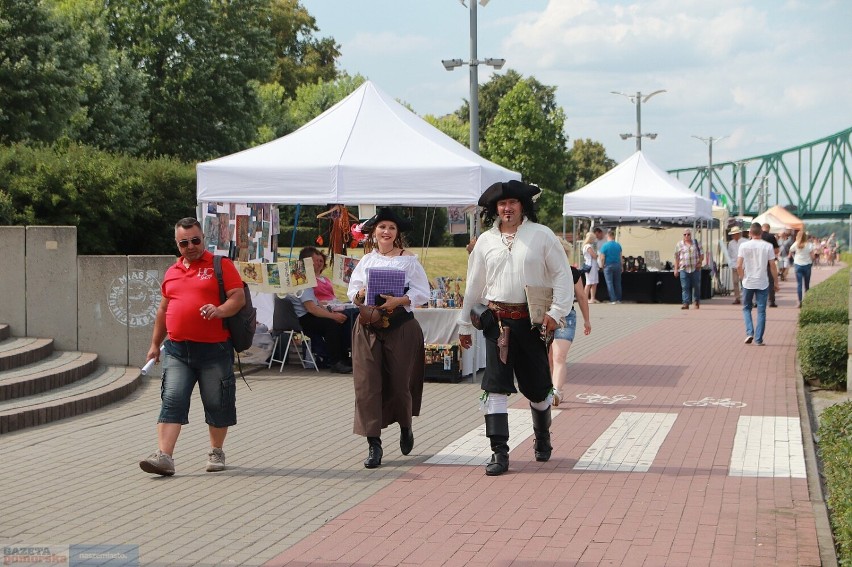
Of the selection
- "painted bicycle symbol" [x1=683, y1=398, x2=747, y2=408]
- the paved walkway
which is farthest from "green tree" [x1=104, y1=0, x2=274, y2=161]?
"painted bicycle symbol" [x1=683, y1=398, x2=747, y2=408]

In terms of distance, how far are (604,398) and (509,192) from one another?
171 inches

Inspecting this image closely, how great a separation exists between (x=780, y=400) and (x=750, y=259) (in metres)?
5.80

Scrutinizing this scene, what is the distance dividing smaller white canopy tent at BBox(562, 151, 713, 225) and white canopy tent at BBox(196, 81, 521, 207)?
43.3 feet

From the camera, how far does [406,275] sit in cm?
839

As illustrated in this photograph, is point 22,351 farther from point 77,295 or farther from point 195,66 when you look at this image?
point 195,66

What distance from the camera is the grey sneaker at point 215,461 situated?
26.0 feet

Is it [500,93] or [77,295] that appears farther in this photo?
[500,93]

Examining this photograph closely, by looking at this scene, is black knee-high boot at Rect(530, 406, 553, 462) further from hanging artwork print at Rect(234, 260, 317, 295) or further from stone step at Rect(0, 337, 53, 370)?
stone step at Rect(0, 337, 53, 370)

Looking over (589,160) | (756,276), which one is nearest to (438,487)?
(756,276)

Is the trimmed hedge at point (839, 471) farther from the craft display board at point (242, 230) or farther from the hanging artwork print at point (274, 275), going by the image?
the craft display board at point (242, 230)

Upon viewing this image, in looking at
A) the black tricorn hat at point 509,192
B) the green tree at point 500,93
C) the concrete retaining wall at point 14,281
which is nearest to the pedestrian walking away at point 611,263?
the concrete retaining wall at point 14,281

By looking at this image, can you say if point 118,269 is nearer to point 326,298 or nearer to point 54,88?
point 326,298

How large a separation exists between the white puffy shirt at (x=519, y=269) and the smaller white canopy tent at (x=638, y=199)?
60.8ft

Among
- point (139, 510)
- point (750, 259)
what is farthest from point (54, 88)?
point (139, 510)
